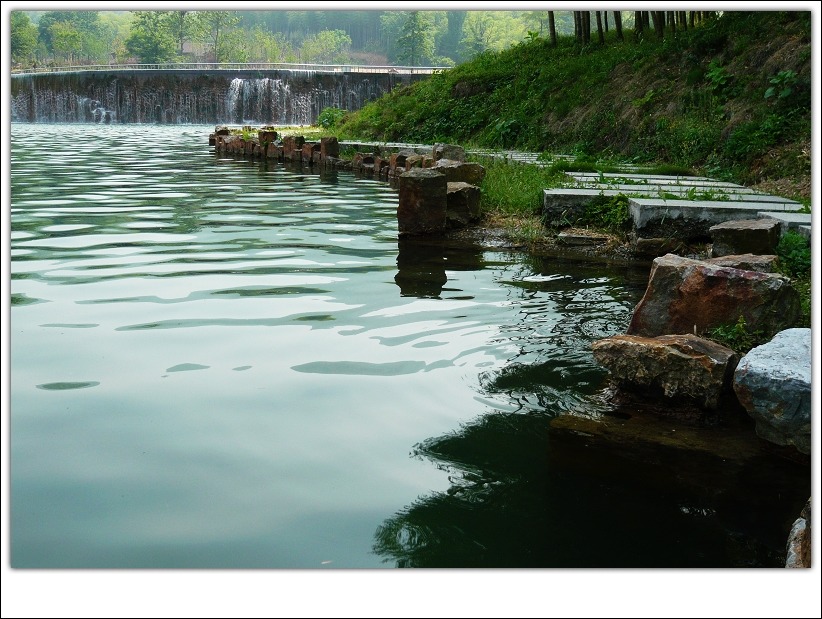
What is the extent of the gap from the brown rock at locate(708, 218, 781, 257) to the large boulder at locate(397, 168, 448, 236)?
312cm

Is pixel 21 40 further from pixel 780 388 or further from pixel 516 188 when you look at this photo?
pixel 780 388

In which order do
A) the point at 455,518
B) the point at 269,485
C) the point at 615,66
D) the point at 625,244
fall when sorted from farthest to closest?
the point at 615,66, the point at 625,244, the point at 269,485, the point at 455,518

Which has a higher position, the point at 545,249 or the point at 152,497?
the point at 545,249

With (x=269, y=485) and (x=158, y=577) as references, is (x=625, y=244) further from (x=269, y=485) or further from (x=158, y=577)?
(x=158, y=577)

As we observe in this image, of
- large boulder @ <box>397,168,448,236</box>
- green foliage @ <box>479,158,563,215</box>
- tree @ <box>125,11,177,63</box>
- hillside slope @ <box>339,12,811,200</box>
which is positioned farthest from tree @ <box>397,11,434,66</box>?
large boulder @ <box>397,168,448,236</box>

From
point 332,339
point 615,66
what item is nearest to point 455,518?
point 332,339

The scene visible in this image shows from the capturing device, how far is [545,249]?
27.3 feet

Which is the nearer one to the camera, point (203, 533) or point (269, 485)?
point (203, 533)

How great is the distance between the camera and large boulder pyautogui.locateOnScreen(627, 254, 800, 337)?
4.59 meters

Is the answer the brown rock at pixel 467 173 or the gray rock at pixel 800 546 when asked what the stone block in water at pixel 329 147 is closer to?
the brown rock at pixel 467 173

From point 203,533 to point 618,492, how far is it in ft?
4.90

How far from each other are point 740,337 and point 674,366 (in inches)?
28.8

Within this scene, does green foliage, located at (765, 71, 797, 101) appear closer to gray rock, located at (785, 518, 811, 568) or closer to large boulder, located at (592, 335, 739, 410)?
large boulder, located at (592, 335, 739, 410)

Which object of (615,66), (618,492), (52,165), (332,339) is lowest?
(618,492)
